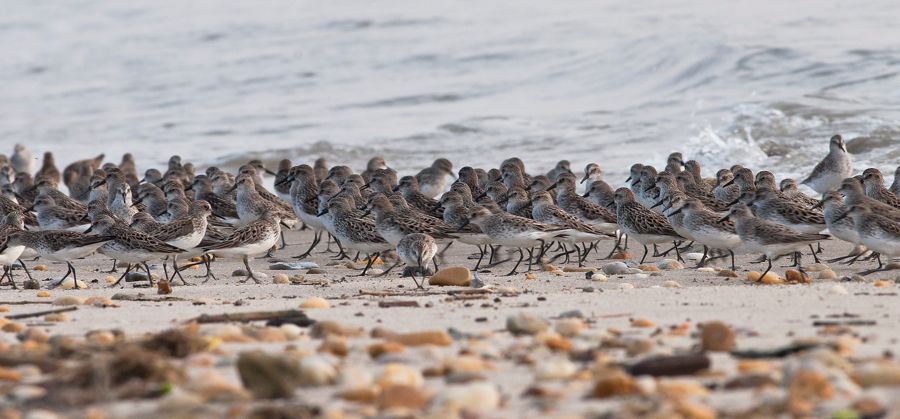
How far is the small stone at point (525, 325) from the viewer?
5711 millimetres

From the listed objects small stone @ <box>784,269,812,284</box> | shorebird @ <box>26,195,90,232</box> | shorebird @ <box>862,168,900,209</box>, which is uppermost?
shorebird @ <box>862,168,900,209</box>

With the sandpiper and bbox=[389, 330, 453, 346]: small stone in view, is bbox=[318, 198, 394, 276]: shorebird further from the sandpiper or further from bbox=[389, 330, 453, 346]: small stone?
bbox=[389, 330, 453, 346]: small stone

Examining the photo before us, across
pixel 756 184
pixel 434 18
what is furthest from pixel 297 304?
pixel 434 18

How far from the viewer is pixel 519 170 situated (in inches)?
571

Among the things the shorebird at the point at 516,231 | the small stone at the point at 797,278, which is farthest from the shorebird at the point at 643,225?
the small stone at the point at 797,278

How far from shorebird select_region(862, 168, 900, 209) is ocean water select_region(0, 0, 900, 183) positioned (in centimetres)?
374

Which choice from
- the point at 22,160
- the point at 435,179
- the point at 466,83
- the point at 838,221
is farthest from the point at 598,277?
the point at 466,83

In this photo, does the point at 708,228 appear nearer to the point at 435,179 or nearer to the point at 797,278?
the point at 797,278

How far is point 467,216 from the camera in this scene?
36.1 ft

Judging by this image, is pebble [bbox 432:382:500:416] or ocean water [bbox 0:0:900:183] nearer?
pebble [bbox 432:382:500:416]

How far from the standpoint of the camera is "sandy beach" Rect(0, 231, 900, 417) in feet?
13.5

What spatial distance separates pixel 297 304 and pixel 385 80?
20375 millimetres

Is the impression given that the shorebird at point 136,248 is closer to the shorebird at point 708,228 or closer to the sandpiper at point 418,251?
the sandpiper at point 418,251

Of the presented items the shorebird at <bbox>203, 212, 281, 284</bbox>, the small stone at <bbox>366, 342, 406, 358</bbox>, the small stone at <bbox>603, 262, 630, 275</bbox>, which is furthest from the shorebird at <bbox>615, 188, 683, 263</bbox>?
the small stone at <bbox>366, 342, 406, 358</bbox>
